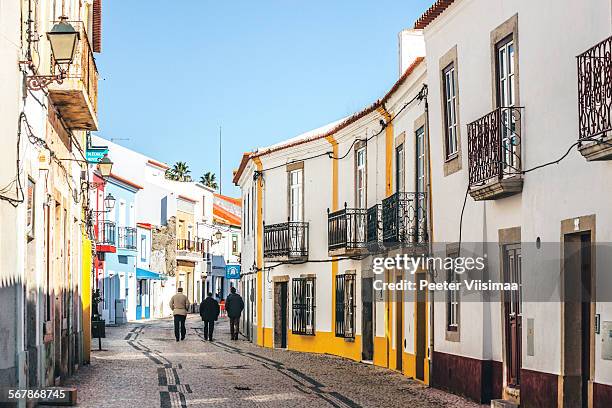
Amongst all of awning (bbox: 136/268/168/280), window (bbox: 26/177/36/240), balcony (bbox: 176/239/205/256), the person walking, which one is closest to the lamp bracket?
window (bbox: 26/177/36/240)

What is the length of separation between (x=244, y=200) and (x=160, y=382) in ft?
63.6

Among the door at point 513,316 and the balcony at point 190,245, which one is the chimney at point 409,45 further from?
the balcony at point 190,245

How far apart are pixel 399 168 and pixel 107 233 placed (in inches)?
1111

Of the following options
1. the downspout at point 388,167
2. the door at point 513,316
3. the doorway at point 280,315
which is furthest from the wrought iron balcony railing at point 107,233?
the door at point 513,316

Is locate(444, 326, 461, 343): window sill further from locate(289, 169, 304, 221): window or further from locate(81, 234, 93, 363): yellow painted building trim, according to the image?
locate(289, 169, 304, 221): window

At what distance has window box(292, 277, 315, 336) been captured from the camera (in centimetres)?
2817

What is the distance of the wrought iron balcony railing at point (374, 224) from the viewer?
853 inches

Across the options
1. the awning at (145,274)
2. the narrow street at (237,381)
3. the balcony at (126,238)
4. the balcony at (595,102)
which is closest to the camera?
the balcony at (595,102)

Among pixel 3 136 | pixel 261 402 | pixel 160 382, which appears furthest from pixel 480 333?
pixel 3 136

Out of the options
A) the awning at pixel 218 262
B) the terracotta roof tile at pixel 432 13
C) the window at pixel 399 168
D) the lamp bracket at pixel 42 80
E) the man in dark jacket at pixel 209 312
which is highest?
the terracotta roof tile at pixel 432 13

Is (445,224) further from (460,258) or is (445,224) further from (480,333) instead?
(480,333)

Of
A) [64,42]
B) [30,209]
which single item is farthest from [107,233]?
[64,42]

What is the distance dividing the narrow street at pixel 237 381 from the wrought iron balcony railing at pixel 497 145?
317cm

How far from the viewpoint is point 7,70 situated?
12336 millimetres
